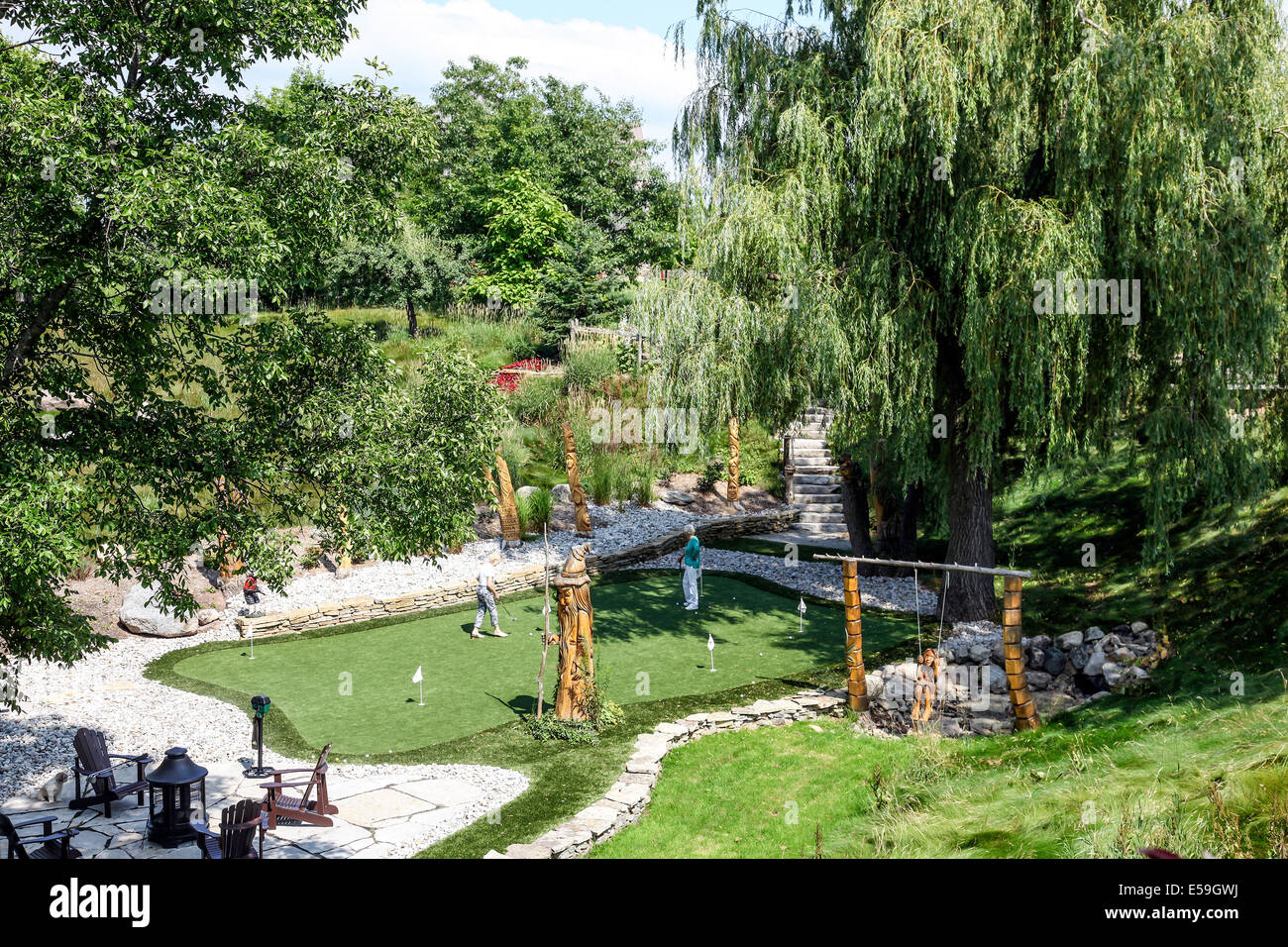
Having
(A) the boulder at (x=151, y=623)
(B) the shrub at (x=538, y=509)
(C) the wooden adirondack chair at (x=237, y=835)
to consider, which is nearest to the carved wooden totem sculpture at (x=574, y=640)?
(C) the wooden adirondack chair at (x=237, y=835)

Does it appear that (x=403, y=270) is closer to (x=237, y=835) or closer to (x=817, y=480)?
(x=817, y=480)

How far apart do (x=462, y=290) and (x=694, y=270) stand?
25788mm

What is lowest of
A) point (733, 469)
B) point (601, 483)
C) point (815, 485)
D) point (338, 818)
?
point (338, 818)

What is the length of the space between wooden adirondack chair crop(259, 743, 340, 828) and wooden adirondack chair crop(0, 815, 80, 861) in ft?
5.15

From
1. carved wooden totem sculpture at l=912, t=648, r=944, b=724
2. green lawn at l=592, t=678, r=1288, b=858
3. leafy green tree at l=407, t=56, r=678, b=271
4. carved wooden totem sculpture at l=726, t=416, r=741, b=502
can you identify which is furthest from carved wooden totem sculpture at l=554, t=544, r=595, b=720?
leafy green tree at l=407, t=56, r=678, b=271

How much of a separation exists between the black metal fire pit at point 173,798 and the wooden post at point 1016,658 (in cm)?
868

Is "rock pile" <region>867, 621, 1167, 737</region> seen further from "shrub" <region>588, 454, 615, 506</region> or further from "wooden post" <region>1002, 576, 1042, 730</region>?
"shrub" <region>588, 454, 615, 506</region>

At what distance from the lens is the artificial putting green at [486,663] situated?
1227 cm

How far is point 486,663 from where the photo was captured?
1455 cm

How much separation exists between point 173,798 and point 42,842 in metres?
1.07

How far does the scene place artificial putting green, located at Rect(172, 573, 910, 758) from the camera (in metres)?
12.3

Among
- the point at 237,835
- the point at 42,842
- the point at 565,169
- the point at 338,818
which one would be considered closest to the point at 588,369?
the point at 565,169

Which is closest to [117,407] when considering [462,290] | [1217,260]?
[1217,260]
